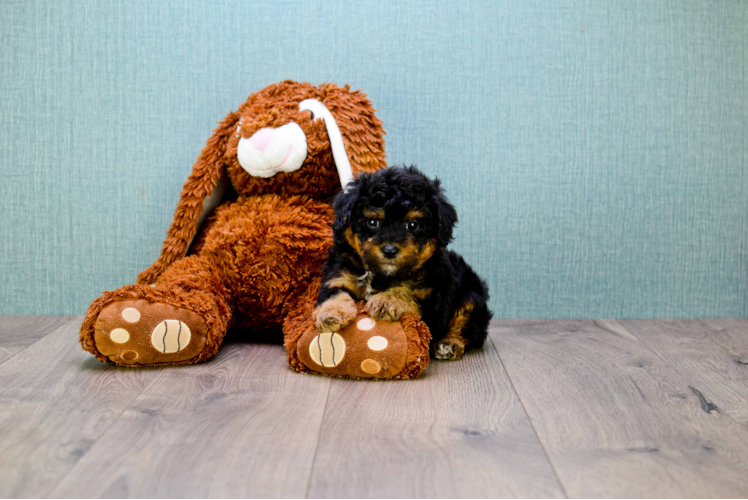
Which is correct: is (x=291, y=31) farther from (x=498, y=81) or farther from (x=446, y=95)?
(x=498, y=81)

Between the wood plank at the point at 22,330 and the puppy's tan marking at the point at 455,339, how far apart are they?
1.43 meters

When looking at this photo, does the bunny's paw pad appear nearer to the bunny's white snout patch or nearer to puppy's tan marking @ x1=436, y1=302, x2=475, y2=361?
the bunny's white snout patch

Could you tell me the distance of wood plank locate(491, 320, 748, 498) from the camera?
125cm

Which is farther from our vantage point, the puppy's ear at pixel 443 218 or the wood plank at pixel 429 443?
the puppy's ear at pixel 443 218

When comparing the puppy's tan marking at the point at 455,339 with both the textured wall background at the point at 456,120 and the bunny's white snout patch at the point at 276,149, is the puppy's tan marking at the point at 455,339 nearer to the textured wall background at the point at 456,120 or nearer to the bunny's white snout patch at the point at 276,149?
the textured wall background at the point at 456,120

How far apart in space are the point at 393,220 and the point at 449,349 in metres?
0.55

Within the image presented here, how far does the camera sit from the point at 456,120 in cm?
268

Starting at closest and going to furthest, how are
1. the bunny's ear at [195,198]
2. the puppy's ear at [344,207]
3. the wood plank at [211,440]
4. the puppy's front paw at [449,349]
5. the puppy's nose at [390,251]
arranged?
the wood plank at [211,440], the puppy's nose at [390,251], the puppy's ear at [344,207], the puppy's front paw at [449,349], the bunny's ear at [195,198]

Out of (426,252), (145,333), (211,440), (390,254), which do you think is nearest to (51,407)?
(145,333)

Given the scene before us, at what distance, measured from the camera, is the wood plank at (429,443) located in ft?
3.99

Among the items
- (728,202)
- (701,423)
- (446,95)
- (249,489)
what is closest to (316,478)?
(249,489)

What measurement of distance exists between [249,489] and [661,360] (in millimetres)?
1533

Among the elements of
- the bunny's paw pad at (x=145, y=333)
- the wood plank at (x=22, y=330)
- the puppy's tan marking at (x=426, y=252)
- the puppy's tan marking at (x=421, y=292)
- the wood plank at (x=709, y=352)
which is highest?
the puppy's tan marking at (x=426, y=252)

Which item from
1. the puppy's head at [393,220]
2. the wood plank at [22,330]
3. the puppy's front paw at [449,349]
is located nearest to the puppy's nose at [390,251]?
the puppy's head at [393,220]
